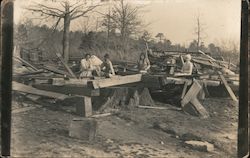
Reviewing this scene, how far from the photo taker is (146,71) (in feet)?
6.22

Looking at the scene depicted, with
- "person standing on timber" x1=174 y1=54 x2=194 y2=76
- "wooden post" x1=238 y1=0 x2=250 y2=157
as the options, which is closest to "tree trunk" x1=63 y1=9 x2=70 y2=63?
"person standing on timber" x1=174 y1=54 x2=194 y2=76

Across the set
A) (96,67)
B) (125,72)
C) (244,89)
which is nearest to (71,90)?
(96,67)

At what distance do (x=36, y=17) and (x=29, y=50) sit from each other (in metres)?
0.16

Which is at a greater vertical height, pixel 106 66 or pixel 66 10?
pixel 66 10

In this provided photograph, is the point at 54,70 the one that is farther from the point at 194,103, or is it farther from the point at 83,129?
the point at 194,103

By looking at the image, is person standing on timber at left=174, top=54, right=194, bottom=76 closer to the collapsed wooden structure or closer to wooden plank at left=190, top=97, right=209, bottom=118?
the collapsed wooden structure

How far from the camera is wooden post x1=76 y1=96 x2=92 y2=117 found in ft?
6.12

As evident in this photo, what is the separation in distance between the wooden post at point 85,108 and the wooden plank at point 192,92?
45cm

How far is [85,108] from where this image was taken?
6.12 feet

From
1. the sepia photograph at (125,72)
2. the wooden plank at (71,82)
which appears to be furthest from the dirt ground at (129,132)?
the wooden plank at (71,82)

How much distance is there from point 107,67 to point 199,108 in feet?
1.60

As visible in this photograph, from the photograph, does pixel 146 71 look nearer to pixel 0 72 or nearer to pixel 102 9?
pixel 102 9

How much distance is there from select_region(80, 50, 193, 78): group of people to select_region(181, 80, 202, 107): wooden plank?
0.06 metres

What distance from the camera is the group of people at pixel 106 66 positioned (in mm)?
1890
